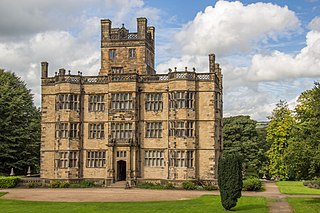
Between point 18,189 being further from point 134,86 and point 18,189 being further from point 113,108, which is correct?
point 134,86

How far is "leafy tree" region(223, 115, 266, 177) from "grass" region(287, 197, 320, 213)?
Result: 2636cm

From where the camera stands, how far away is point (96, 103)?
4628 cm

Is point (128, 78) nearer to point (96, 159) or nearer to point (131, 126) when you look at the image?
point (131, 126)

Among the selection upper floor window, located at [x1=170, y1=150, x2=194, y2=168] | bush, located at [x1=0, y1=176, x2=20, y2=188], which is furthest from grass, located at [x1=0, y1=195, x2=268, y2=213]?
bush, located at [x1=0, y1=176, x2=20, y2=188]

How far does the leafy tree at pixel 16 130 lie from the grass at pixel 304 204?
32.1m

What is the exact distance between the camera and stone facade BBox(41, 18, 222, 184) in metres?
43.4

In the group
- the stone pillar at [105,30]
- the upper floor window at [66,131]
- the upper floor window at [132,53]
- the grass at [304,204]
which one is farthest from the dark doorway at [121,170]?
the grass at [304,204]

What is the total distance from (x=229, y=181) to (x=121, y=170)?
22210mm

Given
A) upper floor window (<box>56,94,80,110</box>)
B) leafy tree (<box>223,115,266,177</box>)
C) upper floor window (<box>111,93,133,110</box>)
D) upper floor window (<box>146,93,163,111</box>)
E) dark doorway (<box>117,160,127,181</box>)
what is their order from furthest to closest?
leafy tree (<box>223,115,266,177</box>) → upper floor window (<box>56,94,80,110</box>) → dark doorway (<box>117,160,127,181</box>) → upper floor window (<box>146,93,163,111</box>) → upper floor window (<box>111,93,133,110</box>)

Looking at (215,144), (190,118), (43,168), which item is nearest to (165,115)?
(190,118)

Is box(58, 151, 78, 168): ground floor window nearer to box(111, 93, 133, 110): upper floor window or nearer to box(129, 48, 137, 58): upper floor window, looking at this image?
box(111, 93, 133, 110): upper floor window

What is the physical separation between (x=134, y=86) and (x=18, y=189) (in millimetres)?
15057

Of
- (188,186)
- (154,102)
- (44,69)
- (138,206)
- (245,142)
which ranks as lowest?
(138,206)

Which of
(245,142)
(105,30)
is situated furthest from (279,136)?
(105,30)
